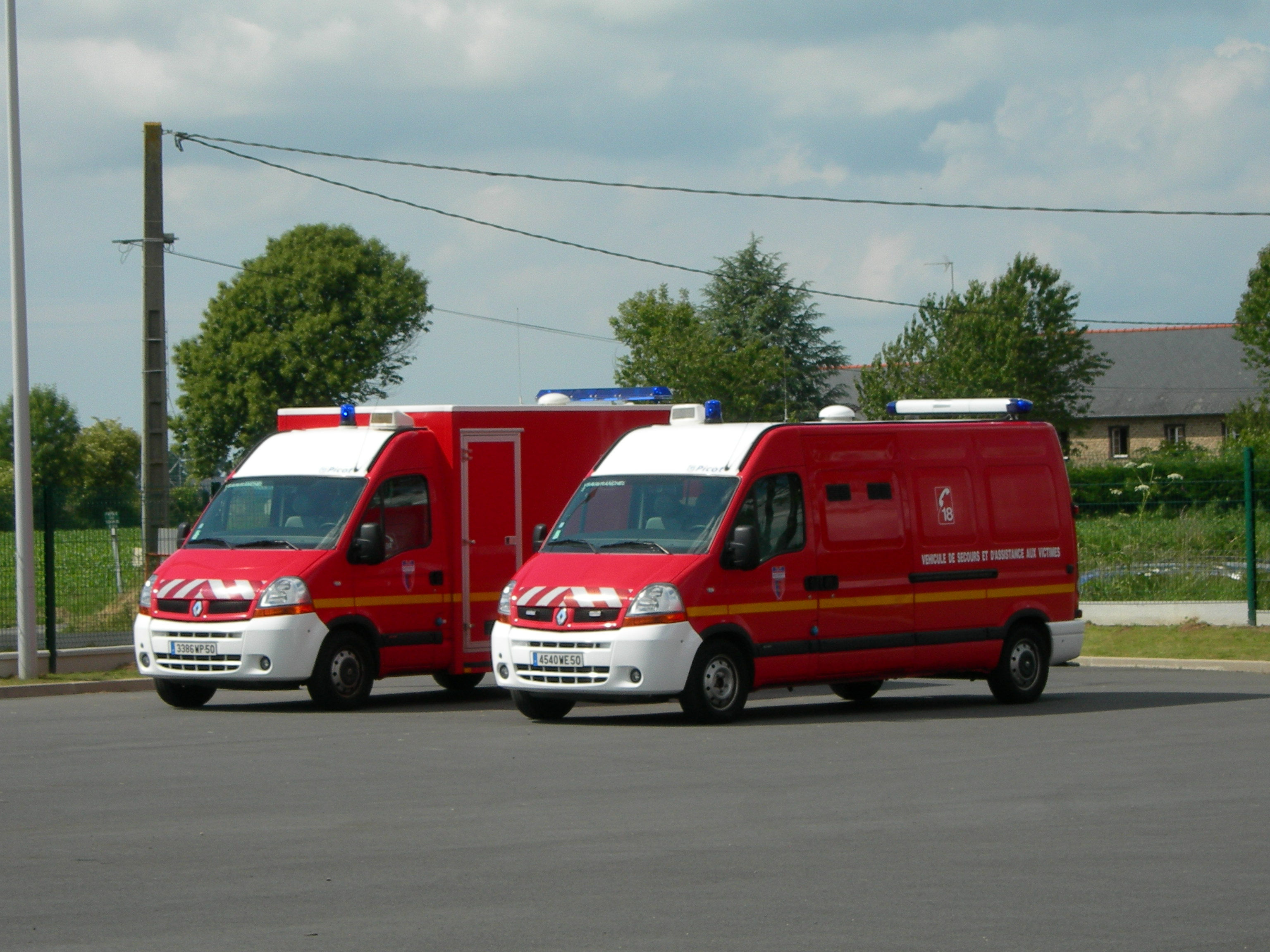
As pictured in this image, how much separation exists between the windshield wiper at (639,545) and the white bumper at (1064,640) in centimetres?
424

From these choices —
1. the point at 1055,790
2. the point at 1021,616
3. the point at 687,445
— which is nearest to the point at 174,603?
the point at 687,445

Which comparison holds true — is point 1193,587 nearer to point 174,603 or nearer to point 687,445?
point 687,445

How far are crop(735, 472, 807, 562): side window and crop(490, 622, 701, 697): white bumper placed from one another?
1.11 m

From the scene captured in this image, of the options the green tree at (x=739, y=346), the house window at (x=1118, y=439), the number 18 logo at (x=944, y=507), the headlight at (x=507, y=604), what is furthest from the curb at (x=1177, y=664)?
the house window at (x=1118, y=439)

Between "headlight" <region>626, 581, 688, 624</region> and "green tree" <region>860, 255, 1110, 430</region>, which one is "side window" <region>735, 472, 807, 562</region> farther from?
"green tree" <region>860, 255, 1110, 430</region>

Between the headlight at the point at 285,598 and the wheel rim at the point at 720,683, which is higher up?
the headlight at the point at 285,598

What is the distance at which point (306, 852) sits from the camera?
862cm

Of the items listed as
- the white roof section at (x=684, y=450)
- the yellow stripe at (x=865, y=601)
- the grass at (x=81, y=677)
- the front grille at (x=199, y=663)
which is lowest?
the grass at (x=81, y=677)

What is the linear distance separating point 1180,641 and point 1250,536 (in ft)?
7.00

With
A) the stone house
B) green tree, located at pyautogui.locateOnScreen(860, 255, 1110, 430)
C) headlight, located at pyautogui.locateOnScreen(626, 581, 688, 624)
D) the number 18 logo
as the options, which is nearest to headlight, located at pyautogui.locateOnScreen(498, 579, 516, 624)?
headlight, located at pyautogui.locateOnScreen(626, 581, 688, 624)

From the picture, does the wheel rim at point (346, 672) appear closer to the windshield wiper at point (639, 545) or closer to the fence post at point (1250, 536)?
the windshield wiper at point (639, 545)

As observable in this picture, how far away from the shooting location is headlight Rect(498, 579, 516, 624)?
14.8m

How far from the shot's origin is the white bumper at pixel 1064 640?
16828mm

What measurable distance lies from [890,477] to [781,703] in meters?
2.67
